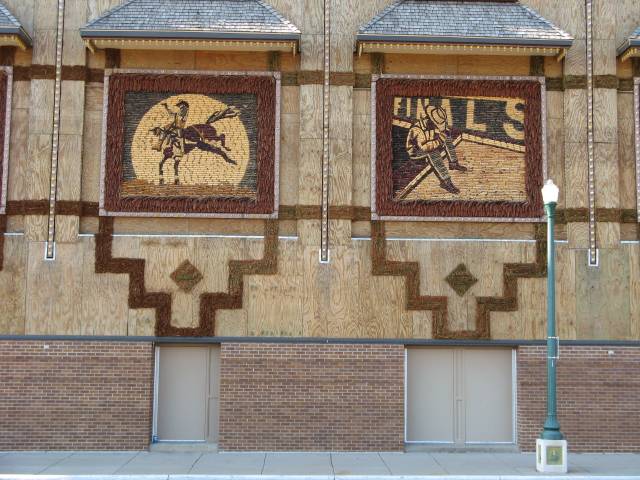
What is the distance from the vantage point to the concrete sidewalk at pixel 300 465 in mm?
12945

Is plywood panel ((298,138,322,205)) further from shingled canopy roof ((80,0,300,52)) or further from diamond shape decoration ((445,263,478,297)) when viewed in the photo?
diamond shape decoration ((445,263,478,297))

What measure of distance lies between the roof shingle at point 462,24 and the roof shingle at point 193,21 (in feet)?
6.31

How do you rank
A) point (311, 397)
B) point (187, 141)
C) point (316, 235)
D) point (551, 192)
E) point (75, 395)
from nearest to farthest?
point (551, 192) < point (75, 395) < point (311, 397) < point (316, 235) < point (187, 141)

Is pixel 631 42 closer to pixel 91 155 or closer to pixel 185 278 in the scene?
pixel 185 278

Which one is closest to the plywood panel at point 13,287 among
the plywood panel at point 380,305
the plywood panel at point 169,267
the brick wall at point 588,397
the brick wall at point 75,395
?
the brick wall at point 75,395

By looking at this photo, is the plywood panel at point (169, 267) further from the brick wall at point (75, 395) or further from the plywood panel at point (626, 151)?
the plywood panel at point (626, 151)

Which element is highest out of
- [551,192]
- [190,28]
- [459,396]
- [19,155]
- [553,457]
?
[190,28]

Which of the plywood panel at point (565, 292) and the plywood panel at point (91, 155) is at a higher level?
the plywood panel at point (91, 155)

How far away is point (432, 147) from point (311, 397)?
565cm

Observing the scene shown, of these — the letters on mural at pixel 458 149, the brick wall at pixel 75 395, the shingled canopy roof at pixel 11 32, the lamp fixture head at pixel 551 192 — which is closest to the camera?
the lamp fixture head at pixel 551 192

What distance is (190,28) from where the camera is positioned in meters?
15.4

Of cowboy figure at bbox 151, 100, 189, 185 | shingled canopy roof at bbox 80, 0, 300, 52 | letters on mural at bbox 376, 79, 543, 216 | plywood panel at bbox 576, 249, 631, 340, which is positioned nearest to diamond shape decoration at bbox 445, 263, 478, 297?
letters on mural at bbox 376, 79, 543, 216

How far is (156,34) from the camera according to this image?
604 inches

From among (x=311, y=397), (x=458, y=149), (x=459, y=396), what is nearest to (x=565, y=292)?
(x=459, y=396)
